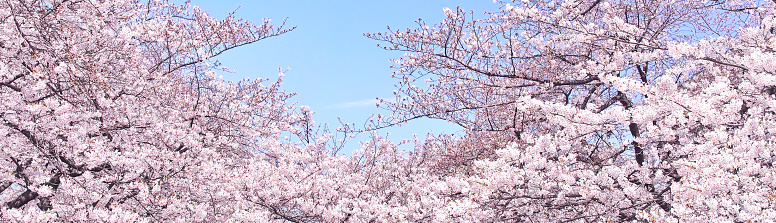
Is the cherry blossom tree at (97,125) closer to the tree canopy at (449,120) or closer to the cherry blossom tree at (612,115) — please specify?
the tree canopy at (449,120)

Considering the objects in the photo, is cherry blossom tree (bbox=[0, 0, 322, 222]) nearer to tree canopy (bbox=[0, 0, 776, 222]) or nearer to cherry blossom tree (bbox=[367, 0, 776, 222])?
tree canopy (bbox=[0, 0, 776, 222])

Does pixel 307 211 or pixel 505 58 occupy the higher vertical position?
pixel 505 58

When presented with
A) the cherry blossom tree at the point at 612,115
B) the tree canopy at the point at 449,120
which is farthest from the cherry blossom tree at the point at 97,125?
the cherry blossom tree at the point at 612,115

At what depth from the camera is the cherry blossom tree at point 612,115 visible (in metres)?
4.80

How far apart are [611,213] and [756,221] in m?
1.85

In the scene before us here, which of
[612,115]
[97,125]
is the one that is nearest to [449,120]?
[612,115]

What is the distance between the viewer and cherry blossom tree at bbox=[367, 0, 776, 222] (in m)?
4.80

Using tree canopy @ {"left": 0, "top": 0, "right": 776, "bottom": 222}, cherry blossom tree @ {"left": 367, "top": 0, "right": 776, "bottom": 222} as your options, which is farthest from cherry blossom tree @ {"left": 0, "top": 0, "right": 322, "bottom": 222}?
cherry blossom tree @ {"left": 367, "top": 0, "right": 776, "bottom": 222}

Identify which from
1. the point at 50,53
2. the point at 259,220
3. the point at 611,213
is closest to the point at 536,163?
the point at 611,213

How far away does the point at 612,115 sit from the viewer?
5406mm

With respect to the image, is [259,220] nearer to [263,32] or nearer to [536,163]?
[536,163]

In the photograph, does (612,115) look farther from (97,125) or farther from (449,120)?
(97,125)

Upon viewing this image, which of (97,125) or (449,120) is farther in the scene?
(449,120)

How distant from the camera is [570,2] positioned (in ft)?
25.7
